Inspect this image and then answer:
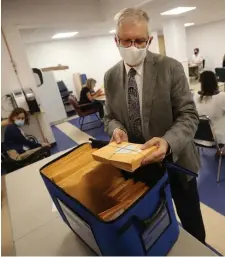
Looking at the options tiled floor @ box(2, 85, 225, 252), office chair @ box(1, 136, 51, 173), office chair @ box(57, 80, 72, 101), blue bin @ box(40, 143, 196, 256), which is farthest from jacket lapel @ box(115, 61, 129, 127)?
office chair @ box(57, 80, 72, 101)

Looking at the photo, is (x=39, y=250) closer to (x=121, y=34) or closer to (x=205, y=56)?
(x=121, y=34)

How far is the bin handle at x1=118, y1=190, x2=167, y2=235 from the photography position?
55 cm

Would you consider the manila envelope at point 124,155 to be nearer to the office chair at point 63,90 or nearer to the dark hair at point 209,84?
the dark hair at point 209,84

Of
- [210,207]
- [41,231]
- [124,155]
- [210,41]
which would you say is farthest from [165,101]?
[210,41]

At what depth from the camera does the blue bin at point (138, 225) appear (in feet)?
1.83

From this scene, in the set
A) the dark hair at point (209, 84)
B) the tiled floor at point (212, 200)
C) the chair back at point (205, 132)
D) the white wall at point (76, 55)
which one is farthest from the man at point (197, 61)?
the chair back at point (205, 132)

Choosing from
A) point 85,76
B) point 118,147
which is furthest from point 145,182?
point 85,76

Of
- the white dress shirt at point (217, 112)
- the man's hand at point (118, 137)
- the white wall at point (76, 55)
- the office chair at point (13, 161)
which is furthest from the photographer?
the white wall at point (76, 55)

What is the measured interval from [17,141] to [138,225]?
2986mm

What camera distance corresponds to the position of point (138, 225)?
1.91 ft

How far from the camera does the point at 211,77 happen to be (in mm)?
2428

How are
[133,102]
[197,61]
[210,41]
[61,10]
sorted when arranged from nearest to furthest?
[133,102]
[61,10]
[197,61]
[210,41]

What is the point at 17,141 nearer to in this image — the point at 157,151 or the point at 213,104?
the point at 213,104

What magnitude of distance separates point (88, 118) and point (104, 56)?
3454mm
